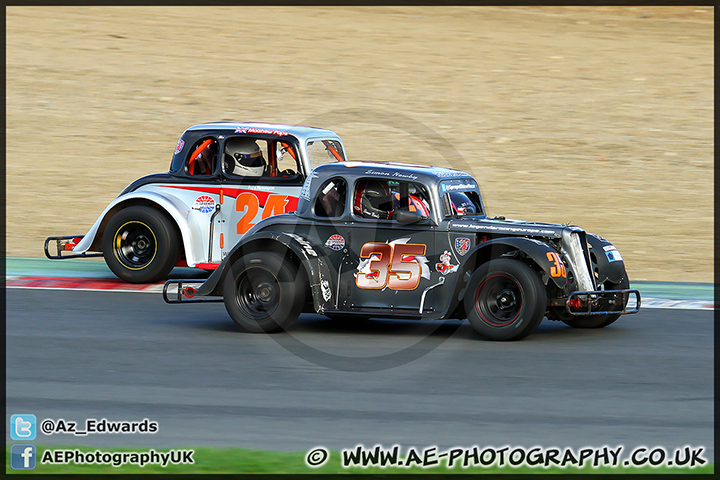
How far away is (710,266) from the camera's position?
16391 mm

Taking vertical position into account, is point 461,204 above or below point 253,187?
below

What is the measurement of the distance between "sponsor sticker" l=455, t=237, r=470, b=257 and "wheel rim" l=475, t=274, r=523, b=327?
1.29 ft

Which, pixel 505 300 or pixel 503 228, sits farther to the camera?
pixel 503 228

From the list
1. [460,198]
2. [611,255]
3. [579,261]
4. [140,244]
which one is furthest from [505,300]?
[140,244]

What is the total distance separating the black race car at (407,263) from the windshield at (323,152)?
300 cm

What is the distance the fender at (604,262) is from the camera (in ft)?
36.4

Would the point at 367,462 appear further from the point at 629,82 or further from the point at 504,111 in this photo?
the point at 629,82

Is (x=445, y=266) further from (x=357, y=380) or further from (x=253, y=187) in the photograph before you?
(x=253, y=187)


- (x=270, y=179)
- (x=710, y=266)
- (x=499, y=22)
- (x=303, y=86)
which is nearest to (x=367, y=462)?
(x=270, y=179)

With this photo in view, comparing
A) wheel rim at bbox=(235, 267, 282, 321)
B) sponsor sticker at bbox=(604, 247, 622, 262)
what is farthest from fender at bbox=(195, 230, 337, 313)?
sponsor sticker at bbox=(604, 247, 622, 262)

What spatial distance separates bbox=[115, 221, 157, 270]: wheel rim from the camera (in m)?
14.2

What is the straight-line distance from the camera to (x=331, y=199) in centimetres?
1109

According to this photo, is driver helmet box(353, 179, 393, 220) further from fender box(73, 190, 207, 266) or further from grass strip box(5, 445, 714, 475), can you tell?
grass strip box(5, 445, 714, 475)

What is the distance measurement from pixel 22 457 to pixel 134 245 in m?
7.70
